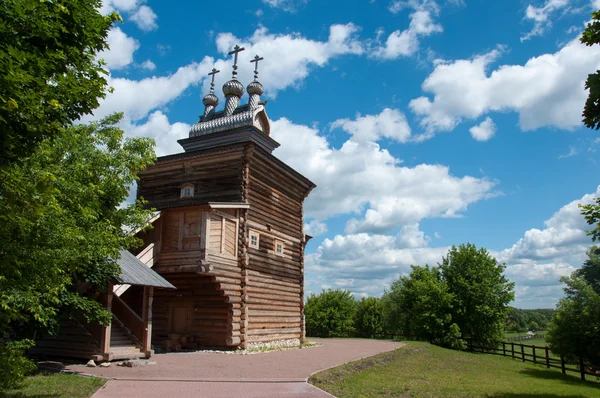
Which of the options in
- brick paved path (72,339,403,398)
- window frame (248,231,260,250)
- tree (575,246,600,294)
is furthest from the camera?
tree (575,246,600,294)

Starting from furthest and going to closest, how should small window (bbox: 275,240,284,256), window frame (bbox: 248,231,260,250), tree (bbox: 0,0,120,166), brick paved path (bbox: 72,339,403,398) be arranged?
small window (bbox: 275,240,284,256) < window frame (bbox: 248,231,260,250) < brick paved path (bbox: 72,339,403,398) < tree (bbox: 0,0,120,166)

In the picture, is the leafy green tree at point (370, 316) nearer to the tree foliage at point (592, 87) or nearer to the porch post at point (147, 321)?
the porch post at point (147, 321)

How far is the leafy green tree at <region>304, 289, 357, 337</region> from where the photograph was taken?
45688 millimetres

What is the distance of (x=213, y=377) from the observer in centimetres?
1354

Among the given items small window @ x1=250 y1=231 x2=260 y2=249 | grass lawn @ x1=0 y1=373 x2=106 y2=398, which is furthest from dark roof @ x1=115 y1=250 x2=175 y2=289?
small window @ x1=250 y1=231 x2=260 y2=249

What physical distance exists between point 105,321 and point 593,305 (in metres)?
22.3

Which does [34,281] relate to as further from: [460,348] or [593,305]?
[460,348]

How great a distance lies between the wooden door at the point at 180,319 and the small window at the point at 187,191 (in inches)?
230

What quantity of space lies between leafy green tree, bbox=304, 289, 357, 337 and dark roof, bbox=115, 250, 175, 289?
2985 centimetres

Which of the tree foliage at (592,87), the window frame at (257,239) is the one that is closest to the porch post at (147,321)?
the window frame at (257,239)

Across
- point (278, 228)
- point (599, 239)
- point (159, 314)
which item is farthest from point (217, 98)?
point (599, 239)

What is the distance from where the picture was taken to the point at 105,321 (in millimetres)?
13727

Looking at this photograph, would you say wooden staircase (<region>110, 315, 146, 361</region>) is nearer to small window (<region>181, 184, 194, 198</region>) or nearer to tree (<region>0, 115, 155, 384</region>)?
tree (<region>0, 115, 155, 384</region>)

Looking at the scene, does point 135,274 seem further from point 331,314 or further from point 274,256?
point 331,314
